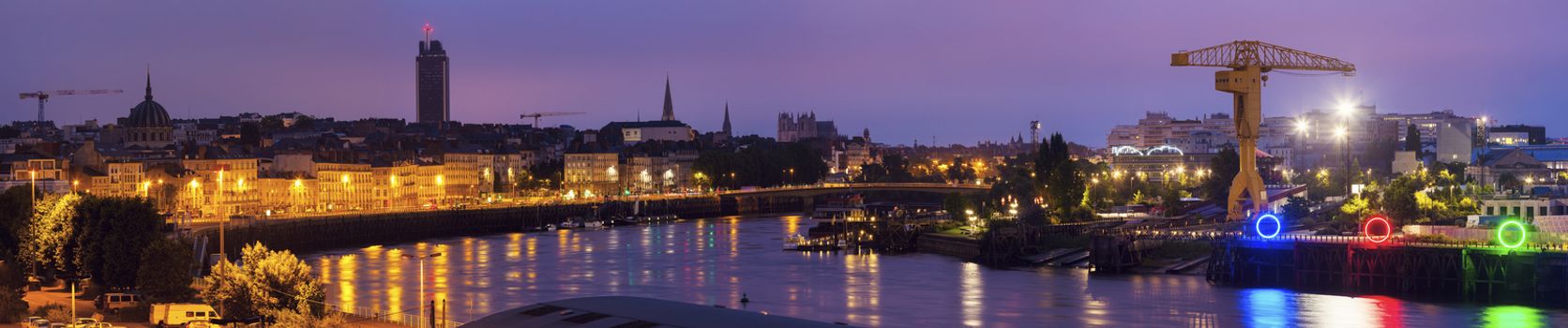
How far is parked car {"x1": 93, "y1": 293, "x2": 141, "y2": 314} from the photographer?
146 feet

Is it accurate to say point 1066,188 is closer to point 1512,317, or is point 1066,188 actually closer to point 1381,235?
point 1381,235

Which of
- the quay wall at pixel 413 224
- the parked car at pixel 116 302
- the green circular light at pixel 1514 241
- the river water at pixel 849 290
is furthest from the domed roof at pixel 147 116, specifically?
the green circular light at pixel 1514 241

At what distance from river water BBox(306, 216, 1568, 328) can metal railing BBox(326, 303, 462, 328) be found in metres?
1.32

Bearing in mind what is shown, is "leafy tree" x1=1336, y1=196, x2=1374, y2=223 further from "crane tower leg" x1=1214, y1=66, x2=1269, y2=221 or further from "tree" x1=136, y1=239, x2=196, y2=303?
"tree" x1=136, y1=239, x2=196, y2=303

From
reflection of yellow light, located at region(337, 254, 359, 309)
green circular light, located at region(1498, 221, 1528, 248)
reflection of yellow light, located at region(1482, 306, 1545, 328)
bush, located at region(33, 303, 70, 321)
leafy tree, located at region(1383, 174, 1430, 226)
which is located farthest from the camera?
leafy tree, located at region(1383, 174, 1430, 226)

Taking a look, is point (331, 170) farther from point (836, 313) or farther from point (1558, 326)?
point (1558, 326)

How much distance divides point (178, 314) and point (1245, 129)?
53310 millimetres

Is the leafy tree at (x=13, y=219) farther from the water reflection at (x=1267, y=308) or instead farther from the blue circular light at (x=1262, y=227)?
the blue circular light at (x=1262, y=227)

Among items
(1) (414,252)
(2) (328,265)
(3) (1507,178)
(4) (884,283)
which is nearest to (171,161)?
(1) (414,252)

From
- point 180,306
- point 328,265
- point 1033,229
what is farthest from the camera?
point 1033,229

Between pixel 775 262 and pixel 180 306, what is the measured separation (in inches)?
1406

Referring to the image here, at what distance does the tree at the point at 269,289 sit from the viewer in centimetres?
3709

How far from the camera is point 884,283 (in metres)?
61.5

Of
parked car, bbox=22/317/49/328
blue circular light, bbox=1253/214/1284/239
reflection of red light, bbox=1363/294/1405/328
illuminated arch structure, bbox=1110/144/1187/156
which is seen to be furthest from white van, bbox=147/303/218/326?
illuminated arch structure, bbox=1110/144/1187/156
